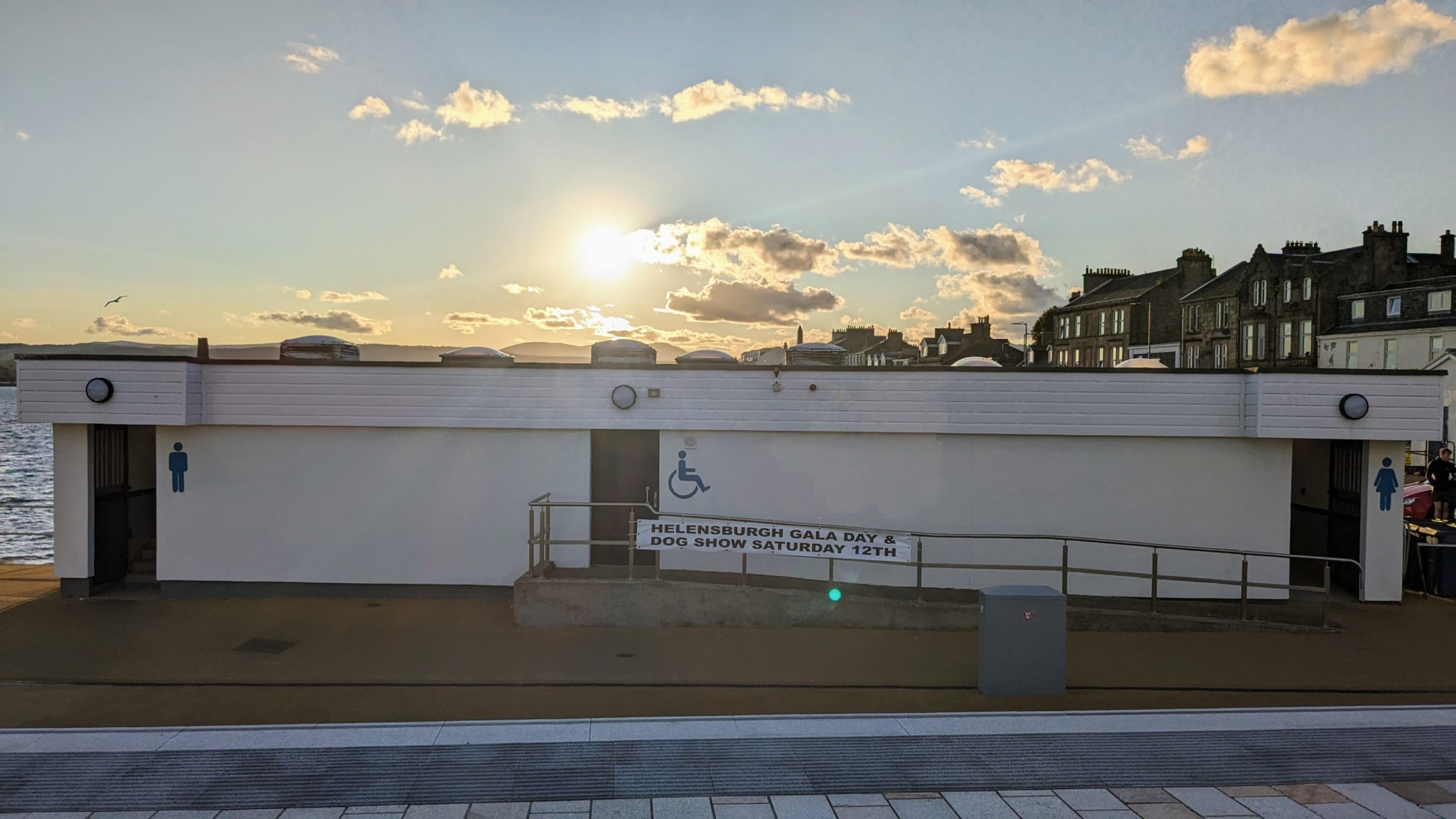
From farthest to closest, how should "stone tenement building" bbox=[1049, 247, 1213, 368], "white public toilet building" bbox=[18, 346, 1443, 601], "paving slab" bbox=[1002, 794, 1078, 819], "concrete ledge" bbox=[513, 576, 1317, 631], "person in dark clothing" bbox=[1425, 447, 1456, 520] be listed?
1. "stone tenement building" bbox=[1049, 247, 1213, 368]
2. "person in dark clothing" bbox=[1425, 447, 1456, 520]
3. "white public toilet building" bbox=[18, 346, 1443, 601]
4. "concrete ledge" bbox=[513, 576, 1317, 631]
5. "paving slab" bbox=[1002, 794, 1078, 819]

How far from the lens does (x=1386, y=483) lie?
598 inches

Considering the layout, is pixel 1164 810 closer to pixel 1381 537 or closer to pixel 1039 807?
pixel 1039 807

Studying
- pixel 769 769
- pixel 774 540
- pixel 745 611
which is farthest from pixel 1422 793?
pixel 774 540

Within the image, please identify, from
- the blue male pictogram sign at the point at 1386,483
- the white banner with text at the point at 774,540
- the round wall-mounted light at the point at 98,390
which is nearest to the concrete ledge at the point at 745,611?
the white banner with text at the point at 774,540

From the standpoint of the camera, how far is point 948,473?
1516cm

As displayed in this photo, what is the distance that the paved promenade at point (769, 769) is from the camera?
7.34m

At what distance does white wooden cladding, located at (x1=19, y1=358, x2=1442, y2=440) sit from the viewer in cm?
1467

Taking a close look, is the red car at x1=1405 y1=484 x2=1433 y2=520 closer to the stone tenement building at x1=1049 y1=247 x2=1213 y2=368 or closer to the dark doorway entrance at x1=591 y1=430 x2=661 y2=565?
the dark doorway entrance at x1=591 y1=430 x2=661 y2=565

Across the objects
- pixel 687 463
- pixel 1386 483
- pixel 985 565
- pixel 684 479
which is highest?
pixel 687 463

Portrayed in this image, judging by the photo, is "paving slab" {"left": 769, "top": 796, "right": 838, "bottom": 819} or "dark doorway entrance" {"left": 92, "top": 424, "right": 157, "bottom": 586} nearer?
"paving slab" {"left": 769, "top": 796, "right": 838, "bottom": 819}

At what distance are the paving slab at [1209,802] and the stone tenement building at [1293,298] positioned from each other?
4930cm

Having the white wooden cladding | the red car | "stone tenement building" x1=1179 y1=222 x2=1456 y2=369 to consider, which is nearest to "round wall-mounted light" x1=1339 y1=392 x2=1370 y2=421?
the white wooden cladding

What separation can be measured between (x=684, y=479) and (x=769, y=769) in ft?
25.1

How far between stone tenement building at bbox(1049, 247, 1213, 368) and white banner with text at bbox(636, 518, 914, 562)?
173ft
